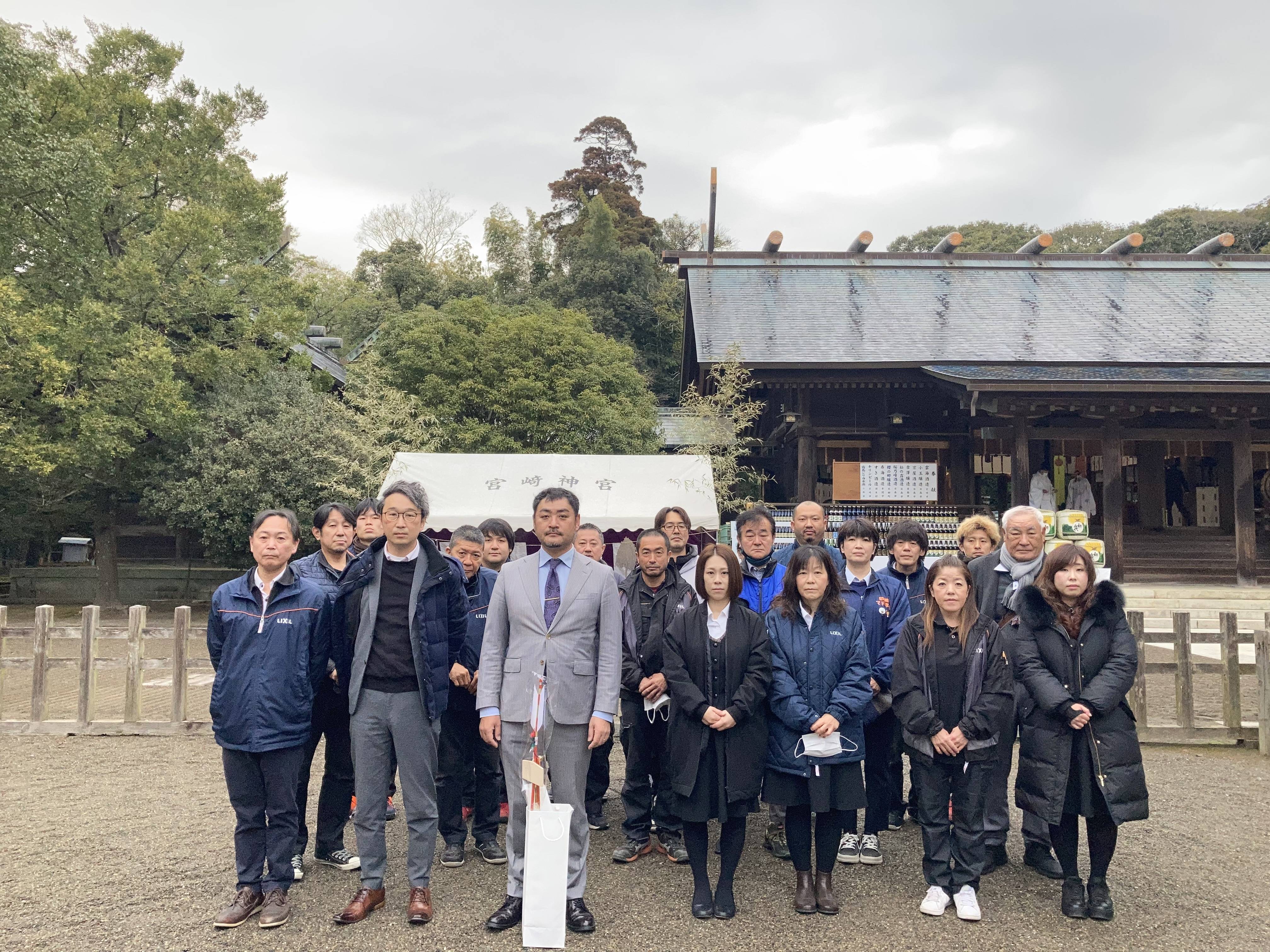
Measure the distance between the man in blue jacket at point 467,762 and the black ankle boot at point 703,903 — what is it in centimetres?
108

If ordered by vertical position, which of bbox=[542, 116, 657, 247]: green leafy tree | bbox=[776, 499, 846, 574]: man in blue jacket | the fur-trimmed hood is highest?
bbox=[542, 116, 657, 247]: green leafy tree

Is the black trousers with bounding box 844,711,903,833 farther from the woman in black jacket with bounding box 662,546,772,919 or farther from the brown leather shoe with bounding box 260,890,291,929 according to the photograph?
the brown leather shoe with bounding box 260,890,291,929

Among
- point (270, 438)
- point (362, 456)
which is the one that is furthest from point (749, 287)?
point (270, 438)

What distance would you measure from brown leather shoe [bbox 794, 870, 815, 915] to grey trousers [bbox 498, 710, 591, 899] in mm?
919

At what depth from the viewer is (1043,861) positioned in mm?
3781

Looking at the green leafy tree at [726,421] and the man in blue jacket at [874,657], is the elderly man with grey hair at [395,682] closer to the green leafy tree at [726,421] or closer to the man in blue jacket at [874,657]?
the man in blue jacket at [874,657]

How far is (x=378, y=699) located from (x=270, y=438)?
12313 mm

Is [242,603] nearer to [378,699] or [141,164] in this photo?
[378,699]

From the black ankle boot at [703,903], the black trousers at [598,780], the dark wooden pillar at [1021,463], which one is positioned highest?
the dark wooden pillar at [1021,463]

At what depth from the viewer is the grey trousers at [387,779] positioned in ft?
10.9

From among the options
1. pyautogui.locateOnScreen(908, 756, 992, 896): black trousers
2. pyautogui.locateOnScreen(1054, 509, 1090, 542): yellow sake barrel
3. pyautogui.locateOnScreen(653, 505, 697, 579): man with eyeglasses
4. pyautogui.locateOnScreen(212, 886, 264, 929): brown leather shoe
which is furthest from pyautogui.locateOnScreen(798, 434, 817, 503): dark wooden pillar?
pyautogui.locateOnScreen(212, 886, 264, 929): brown leather shoe

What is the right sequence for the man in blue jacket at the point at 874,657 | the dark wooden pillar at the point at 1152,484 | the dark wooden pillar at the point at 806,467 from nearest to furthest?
the man in blue jacket at the point at 874,657
the dark wooden pillar at the point at 806,467
the dark wooden pillar at the point at 1152,484

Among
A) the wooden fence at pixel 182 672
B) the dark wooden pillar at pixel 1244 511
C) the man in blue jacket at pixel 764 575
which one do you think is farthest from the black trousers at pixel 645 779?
the dark wooden pillar at pixel 1244 511

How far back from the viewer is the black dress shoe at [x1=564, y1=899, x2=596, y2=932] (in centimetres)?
315
